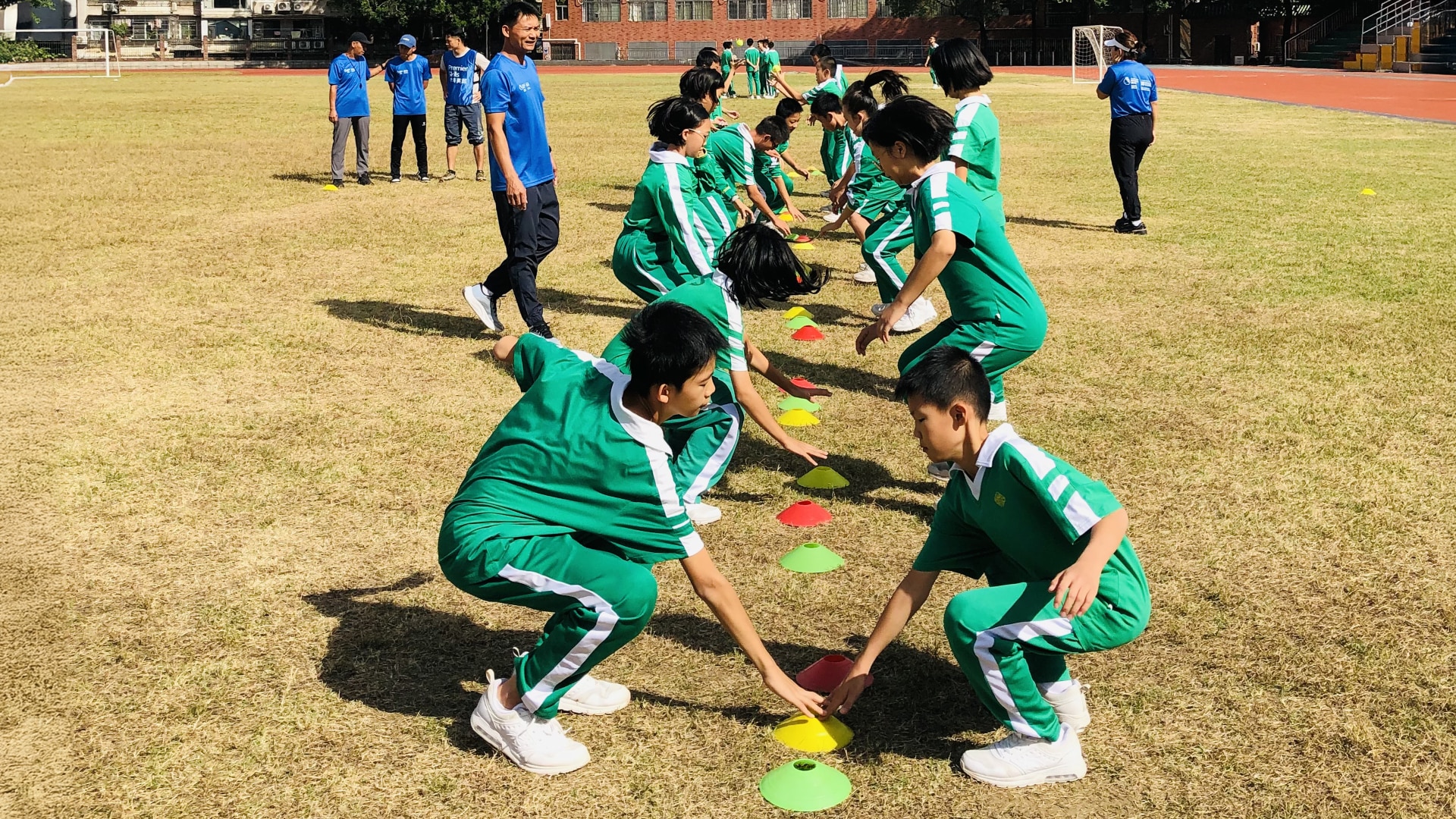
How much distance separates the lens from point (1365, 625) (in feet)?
14.9

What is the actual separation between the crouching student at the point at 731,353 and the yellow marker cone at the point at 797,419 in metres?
1.49

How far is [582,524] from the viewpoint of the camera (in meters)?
3.53

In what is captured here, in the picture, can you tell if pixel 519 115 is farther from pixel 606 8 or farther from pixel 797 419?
pixel 606 8

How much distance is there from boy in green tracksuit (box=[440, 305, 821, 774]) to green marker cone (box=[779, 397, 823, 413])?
3598mm

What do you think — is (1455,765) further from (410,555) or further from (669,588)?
(410,555)

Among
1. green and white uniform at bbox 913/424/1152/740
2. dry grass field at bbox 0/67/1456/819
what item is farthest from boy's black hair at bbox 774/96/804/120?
green and white uniform at bbox 913/424/1152/740

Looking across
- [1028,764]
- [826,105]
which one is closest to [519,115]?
[826,105]

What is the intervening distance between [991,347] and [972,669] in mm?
2332

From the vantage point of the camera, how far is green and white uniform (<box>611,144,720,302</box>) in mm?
7074

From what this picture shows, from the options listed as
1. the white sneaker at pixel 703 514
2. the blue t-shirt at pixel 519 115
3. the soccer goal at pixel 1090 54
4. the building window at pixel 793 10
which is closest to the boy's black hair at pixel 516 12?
the blue t-shirt at pixel 519 115

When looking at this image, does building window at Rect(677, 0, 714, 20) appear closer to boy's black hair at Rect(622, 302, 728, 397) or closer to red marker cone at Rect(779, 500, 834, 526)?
red marker cone at Rect(779, 500, 834, 526)

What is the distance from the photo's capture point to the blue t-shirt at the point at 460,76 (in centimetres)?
1570

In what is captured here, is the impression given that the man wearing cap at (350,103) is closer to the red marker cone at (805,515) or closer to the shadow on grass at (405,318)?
the shadow on grass at (405,318)

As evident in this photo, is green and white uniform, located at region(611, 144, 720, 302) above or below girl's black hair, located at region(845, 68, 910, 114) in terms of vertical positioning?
below
